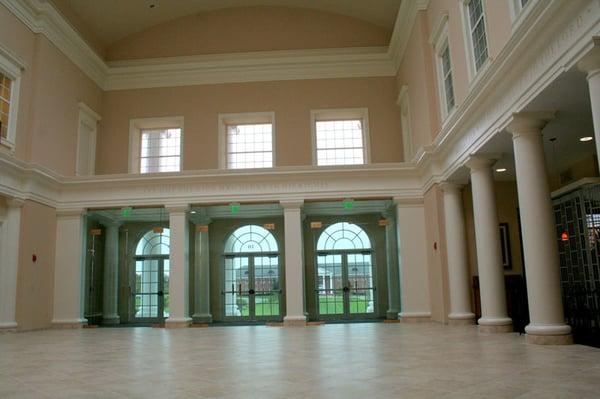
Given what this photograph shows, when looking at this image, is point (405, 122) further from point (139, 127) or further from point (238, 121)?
point (139, 127)

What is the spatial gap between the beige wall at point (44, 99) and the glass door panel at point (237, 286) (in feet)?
19.3

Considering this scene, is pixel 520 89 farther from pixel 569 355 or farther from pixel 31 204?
pixel 31 204

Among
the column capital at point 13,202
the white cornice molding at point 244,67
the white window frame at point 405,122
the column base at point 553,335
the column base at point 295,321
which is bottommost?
the column base at point 295,321

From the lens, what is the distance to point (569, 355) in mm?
6988

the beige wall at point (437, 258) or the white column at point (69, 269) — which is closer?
the beige wall at point (437, 258)

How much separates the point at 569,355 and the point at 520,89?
13.0ft

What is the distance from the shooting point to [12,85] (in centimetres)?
1459

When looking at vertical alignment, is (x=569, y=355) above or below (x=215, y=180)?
below

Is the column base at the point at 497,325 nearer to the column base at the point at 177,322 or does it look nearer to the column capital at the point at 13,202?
→ the column base at the point at 177,322

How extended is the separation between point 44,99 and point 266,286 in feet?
27.1

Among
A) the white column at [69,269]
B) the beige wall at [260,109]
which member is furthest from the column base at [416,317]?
the white column at [69,269]

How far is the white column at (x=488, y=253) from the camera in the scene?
10.7 m

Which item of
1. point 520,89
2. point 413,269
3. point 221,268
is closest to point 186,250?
point 221,268

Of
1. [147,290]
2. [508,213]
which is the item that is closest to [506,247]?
[508,213]
